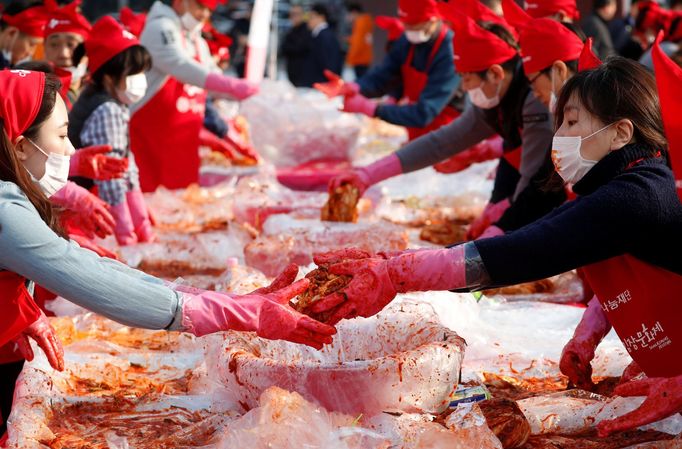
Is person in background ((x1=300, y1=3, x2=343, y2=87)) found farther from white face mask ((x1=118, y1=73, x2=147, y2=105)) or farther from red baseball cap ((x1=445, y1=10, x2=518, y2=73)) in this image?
red baseball cap ((x1=445, y1=10, x2=518, y2=73))

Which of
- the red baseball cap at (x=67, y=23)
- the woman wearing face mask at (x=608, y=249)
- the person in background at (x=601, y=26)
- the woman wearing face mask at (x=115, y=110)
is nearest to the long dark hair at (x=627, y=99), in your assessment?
the woman wearing face mask at (x=608, y=249)

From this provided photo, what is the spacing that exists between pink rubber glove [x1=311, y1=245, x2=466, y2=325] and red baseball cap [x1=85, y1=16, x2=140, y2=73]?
2.42 meters

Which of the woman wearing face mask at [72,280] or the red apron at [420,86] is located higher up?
the woman wearing face mask at [72,280]

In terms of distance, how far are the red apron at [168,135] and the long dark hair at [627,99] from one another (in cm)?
379

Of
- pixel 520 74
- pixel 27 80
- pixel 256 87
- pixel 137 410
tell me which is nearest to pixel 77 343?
pixel 137 410

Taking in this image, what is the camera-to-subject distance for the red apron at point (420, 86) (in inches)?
233

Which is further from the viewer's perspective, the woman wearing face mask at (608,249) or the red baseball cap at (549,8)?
the red baseball cap at (549,8)

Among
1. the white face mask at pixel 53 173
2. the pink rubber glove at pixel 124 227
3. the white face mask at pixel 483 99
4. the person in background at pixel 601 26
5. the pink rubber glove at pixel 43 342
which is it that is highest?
the white face mask at pixel 53 173

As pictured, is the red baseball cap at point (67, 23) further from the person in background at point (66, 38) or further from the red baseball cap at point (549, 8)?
the red baseball cap at point (549, 8)

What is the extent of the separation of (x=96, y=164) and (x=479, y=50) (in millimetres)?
1611

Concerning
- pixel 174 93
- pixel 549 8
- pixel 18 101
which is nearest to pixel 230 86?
pixel 174 93

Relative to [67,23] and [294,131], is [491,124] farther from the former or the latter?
[294,131]

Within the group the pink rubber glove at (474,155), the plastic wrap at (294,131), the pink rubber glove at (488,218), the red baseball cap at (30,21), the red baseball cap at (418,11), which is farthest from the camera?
the plastic wrap at (294,131)

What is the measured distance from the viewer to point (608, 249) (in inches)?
84.6
